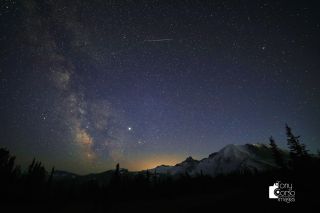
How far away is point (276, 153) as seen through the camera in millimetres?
56125

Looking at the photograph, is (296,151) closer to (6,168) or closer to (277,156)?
(277,156)

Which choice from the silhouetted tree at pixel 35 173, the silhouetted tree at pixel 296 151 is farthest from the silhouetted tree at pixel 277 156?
the silhouetted tree at pixel 35 173

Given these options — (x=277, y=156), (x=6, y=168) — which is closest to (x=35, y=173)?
(x=6, y=168)

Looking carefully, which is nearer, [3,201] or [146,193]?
[3,201]

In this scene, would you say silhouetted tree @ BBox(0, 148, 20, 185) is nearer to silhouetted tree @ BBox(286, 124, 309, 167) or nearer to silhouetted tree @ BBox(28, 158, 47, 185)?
silhouetted tree @ BBox(28, 158, 47, 185)

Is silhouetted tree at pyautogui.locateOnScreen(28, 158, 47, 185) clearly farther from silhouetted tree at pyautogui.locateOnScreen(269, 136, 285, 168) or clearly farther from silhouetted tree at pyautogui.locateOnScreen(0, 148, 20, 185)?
silhouetted tree at pyautogui.locateOnScreen(269, 136, 285, 168)

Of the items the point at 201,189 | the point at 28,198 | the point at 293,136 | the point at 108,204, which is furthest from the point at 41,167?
the point at 293,136

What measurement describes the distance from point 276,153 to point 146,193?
3944 cm

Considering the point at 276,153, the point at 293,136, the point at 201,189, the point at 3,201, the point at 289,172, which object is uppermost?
the point at 293,136

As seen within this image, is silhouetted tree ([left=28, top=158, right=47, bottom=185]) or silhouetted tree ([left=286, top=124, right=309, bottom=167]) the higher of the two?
silhouetted tree ([left=286, top=124, right=309, bottom=167])

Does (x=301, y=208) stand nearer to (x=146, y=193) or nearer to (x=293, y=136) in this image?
(x=293, y=136)

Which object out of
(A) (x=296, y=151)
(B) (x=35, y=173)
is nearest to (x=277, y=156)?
(A) (x=296, y=151)

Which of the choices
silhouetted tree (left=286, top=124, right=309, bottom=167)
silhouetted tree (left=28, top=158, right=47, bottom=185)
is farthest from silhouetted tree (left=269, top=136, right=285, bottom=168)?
silhouetted tree (left=28, top=158, right=47, bottom=185)

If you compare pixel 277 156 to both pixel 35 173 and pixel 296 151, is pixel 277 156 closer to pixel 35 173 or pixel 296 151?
pixel 296 151
